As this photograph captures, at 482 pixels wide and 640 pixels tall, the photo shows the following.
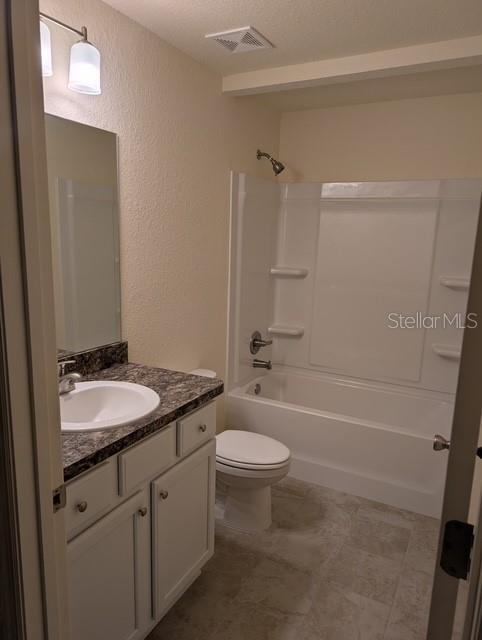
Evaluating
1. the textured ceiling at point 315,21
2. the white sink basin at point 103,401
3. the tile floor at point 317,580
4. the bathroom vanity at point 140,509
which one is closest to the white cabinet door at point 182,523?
the bathroom vanity at point 140,509

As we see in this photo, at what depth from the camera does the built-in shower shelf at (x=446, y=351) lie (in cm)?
309

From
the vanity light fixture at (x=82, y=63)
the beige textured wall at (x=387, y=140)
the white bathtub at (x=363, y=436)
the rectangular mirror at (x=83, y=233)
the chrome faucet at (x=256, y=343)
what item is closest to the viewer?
the vanity light fixture at (x=82, y=63)

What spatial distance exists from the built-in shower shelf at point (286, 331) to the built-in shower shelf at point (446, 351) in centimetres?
99

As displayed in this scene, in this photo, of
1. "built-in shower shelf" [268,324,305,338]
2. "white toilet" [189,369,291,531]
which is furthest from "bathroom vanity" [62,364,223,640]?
"built-in shower shelf" [268,324,305,338]

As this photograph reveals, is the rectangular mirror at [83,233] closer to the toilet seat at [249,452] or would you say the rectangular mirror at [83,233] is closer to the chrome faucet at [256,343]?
the toilet seat at [249,452]

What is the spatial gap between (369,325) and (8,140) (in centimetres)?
302

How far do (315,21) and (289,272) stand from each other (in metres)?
1.83

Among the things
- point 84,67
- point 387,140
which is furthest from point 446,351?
point 84,67

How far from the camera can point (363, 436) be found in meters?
2.70

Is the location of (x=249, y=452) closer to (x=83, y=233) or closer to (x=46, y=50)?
(x=83, y=233)

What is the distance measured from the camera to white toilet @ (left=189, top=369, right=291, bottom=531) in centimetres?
222

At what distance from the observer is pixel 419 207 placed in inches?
122

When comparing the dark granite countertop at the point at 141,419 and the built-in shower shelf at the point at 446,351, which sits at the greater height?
the dark granite countertop at the point at 141,419

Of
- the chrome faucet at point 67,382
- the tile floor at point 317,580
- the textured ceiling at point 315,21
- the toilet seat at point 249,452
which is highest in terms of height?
the textured ceiling at point 315,21
